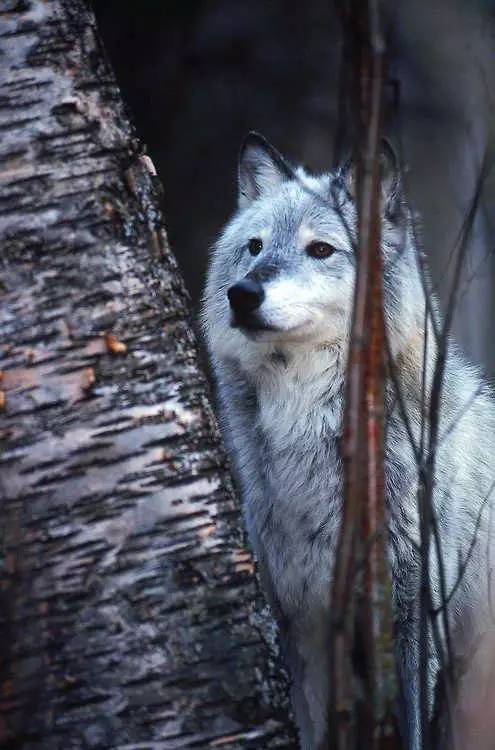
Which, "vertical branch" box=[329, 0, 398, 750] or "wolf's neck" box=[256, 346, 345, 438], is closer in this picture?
"vertical branch" box=[329, 0, 398, 750]

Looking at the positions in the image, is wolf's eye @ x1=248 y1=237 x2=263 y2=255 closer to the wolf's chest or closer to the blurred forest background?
the wolf's chest

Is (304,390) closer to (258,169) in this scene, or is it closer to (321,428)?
(321,428)

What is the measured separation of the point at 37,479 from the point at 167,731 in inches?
21.9

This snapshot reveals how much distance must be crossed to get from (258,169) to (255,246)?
51 cm

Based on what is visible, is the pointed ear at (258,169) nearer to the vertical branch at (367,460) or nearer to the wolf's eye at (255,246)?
the wolf's eye at (255,246)

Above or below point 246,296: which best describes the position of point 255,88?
above

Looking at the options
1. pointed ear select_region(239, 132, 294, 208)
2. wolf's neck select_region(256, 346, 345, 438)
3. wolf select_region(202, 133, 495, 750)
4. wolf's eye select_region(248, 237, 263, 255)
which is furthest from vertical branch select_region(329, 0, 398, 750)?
pointed ear select_region(239, 132, 294, 208)

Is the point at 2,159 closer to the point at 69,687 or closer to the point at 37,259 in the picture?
the point at 37,259

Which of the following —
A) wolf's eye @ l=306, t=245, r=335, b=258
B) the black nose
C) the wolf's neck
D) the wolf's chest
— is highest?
wolf's eye @ l=306, t=245, r=335, b=258

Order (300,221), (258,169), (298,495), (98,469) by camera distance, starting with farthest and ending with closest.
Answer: (258,169), (300,221), (298,495), (98,469)

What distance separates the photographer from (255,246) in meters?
3.52

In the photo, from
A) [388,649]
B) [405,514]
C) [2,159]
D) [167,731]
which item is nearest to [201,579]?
[167,731]

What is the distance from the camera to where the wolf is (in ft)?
10.0

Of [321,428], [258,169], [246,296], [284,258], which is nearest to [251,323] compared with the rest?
[246,296]
